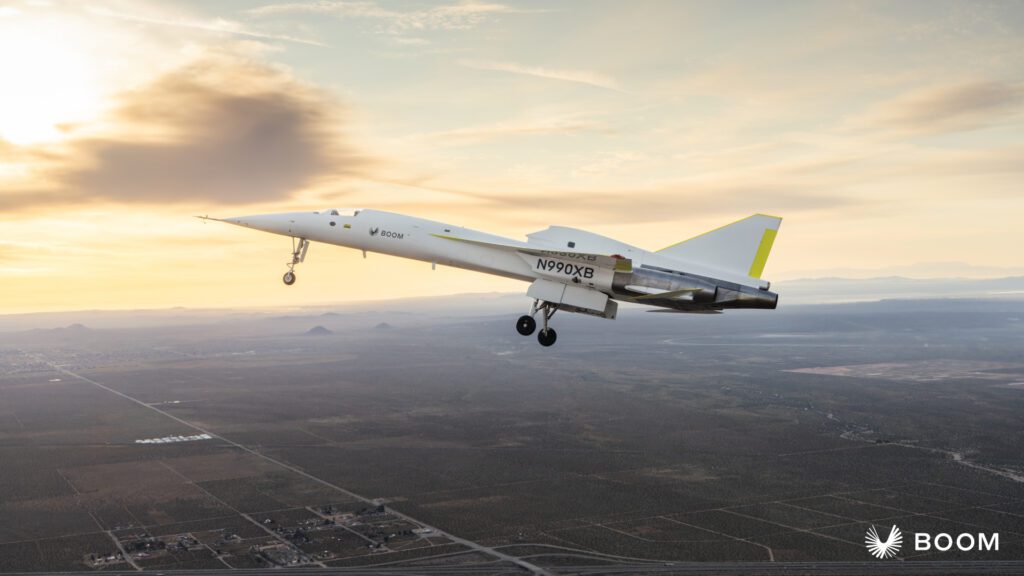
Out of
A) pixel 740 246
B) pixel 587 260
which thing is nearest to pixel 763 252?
pixel 740 246

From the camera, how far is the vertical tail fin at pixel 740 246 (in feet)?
180

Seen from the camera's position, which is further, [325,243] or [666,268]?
[325,243]

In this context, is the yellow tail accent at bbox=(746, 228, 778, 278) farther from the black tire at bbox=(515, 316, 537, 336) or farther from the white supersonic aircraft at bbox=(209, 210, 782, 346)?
the black tire at bbox=(515, 316, 537, 336)

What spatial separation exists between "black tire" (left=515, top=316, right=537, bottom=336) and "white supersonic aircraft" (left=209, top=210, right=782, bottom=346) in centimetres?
Answer: 7

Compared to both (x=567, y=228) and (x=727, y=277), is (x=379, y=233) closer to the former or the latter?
(x=567, y=228)

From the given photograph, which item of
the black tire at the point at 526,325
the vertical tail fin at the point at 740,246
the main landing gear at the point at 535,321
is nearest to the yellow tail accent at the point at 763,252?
the vertical tail fin at the point at 740,246

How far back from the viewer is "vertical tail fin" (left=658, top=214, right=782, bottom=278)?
54.9 meters

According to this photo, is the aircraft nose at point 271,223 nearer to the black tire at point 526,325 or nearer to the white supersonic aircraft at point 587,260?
the white supersonic aircraft at point 587,260

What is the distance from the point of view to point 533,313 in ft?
184

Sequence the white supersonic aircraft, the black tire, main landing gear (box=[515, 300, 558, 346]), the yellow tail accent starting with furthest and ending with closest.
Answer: the black tire < main landing gear (box=[515, 300, 558, 346]) < the yellow tail accent < the white supersonic aircraft

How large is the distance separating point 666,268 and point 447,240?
49.9 feet

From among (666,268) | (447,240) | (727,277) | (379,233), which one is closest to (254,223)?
(379,233)

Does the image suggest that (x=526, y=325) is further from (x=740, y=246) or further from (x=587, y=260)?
(x=740, y=246)

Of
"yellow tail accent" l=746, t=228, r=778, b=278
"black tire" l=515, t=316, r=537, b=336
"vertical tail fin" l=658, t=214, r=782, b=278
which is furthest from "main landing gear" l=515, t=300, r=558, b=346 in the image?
"yellow tail accent" l=746, t=228, r=778, b=278
